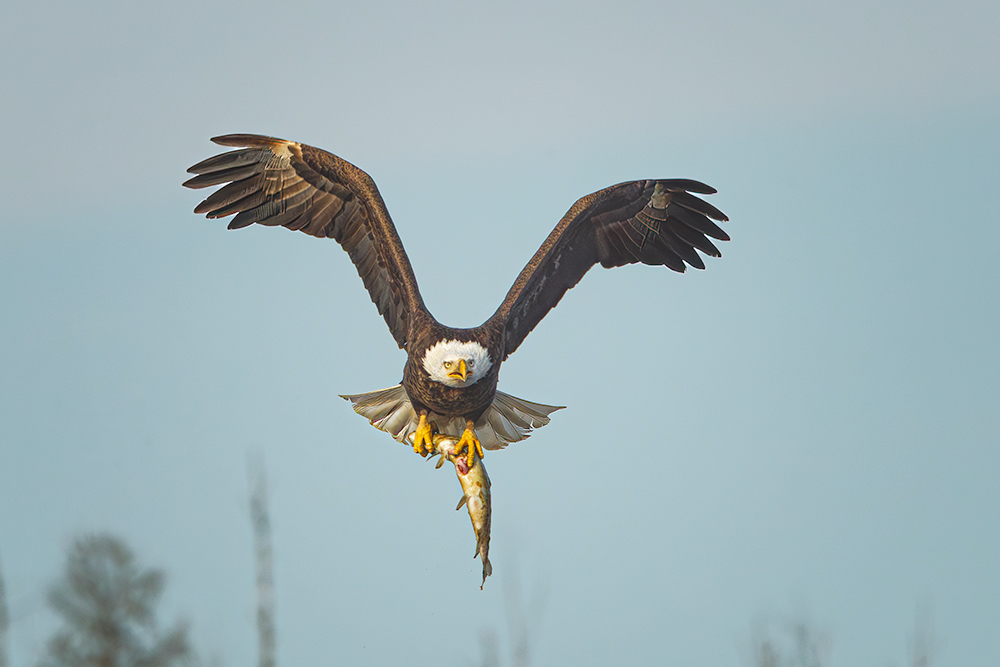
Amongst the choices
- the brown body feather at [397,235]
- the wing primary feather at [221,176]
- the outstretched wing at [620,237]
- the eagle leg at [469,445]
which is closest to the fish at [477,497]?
the eagle leg at [469,445]

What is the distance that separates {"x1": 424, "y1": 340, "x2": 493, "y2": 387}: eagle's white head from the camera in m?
6.68

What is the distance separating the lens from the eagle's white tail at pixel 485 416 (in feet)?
25.4

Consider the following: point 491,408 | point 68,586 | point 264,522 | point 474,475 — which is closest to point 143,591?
point 68,586

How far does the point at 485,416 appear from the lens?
771 centimetres

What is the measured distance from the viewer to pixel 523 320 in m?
Answer: 7.72

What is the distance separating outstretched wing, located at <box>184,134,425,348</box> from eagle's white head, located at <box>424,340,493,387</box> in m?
0.62

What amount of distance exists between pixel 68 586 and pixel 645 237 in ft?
25.1

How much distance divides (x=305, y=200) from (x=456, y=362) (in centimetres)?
162

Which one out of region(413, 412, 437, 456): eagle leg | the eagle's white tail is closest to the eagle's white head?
region(413, 412, 437, 456): eagle leg

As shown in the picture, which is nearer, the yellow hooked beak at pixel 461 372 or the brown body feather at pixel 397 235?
the yellow hooked beak at pixel 461 372

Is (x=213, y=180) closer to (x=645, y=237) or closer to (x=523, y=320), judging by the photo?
(x=523, y=320)

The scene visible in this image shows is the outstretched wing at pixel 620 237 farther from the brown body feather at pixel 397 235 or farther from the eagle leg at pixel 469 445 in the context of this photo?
the eagle leg at pixel 469 445

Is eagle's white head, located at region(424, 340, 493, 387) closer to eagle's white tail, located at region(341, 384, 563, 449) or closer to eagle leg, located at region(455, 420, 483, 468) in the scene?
eagle leg, located at region(455, 420, 483, 468)

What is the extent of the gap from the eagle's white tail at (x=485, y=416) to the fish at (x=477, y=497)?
73 cm
